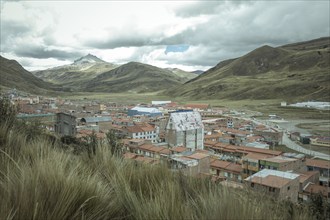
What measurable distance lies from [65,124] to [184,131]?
18365 millimetres

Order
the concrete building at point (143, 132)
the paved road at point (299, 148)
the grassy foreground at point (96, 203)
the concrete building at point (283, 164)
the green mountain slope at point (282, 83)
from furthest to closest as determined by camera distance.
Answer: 1. the green mountain slope at point (282, 83)
2. the concrete building at point (143, 132)
3. the paved road at point (299, 148)
4. the concrete building at point (283, 164)
5. the grassy foreground at point (96, 203)

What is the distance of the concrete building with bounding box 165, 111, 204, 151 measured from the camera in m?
39.1

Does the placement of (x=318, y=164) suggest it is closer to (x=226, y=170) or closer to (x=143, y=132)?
(x=226, y=170)

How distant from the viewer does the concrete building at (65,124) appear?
142ft

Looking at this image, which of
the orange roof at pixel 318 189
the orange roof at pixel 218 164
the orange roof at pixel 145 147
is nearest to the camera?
the orange roof at pixel 318 189

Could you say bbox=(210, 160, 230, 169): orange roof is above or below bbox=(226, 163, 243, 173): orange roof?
above

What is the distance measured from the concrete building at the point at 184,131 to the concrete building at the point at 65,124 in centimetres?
1374

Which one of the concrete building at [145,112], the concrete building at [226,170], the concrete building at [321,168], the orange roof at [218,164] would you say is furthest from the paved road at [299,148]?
the concrete building at [145,112]

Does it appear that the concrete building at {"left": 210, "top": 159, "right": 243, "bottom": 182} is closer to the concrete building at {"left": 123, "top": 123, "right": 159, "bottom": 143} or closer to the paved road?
the paved road

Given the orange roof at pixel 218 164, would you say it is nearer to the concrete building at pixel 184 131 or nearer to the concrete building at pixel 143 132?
the concrete building at pixel 184 131

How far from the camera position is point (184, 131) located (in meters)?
39.5

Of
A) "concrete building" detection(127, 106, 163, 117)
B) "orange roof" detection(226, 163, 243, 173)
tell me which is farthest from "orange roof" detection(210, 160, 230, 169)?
"concrete building" detection(127, 106, 163, 117)

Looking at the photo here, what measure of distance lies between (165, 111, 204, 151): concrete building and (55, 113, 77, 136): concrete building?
13742 mm

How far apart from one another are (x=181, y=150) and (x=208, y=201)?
95.6ft
